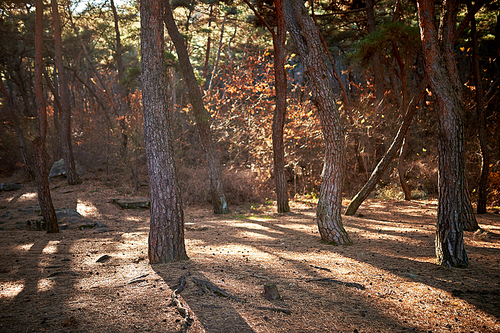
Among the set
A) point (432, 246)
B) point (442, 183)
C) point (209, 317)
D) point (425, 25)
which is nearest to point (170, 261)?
point (209, 317)

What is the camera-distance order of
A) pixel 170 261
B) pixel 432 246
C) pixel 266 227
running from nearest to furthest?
pixel 170 261 → pixel 432 246 → pixel 266 227

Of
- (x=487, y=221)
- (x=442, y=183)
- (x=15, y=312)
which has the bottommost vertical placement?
(x=15, y=312)

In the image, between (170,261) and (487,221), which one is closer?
(170,261)

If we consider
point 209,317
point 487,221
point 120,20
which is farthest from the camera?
point 120,20

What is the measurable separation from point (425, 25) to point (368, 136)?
8351 millimetres

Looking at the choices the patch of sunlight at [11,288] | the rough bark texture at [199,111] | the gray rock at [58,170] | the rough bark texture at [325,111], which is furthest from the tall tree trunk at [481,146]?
the gray rock at [58,170]

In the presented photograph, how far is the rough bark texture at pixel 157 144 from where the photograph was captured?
4.72 metres

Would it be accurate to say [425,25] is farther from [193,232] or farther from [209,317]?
[193,232]

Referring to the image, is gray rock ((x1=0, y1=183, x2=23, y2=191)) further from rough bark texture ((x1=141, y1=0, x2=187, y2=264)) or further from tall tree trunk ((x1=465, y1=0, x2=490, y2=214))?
tall tree trunk ((x1=465, y1=0, x2=490, y2=214))

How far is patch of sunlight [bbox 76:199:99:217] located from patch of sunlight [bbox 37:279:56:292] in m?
7.37

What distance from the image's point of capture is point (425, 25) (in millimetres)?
4957

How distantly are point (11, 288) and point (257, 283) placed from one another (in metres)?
3.17

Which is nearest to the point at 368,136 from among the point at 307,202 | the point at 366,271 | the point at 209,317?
the point at 307,202

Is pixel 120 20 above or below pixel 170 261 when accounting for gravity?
above
